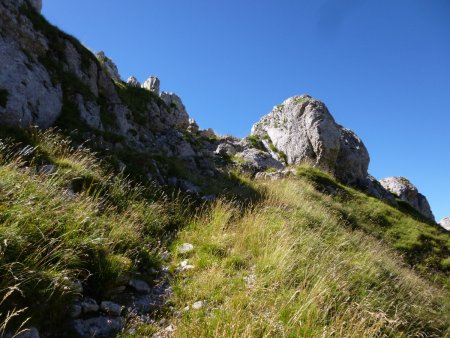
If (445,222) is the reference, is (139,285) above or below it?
below

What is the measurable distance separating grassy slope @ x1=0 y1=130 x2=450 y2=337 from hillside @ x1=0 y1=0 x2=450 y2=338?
4cm

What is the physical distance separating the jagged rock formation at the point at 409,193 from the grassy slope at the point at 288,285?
89.3ft

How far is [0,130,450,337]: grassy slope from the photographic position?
5.09 m

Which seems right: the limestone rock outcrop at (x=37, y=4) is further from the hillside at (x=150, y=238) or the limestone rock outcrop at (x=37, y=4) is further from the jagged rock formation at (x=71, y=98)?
the hillside at (x=150, y=238)

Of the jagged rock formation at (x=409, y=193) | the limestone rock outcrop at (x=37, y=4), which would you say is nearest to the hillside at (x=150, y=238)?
the limestone rock outcrop at (x=37, y=4)

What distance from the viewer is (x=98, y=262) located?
627cm

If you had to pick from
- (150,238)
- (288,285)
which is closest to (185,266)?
(150,238)

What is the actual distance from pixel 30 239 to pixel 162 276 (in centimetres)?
301

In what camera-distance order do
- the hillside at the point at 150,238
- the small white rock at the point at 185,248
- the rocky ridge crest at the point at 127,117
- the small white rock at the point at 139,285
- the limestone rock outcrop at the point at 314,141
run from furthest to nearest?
1. the limestone rock outcrop at the point at 314,141
2. the rocky ridge crest at the point at 127,117
3. the small white rock at the point at 185,248
4. the small white rock at the point at 139,285
5. the hillside at the point at 150,238

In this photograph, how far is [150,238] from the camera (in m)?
8.93

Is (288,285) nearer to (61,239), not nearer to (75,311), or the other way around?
(75,311)

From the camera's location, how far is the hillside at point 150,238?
5266mm

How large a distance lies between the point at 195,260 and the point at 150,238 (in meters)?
1.53

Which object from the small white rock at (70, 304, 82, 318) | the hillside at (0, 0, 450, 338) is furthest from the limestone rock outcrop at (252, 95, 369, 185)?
the small white rock at (70, 304, 82, 318)
